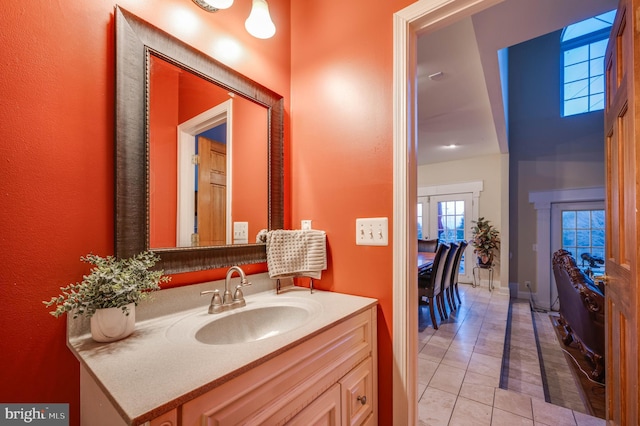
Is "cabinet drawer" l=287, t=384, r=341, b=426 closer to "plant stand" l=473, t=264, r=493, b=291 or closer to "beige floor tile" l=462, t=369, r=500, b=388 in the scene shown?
"beige floor tile" l=462, t=369, r=500, b=388

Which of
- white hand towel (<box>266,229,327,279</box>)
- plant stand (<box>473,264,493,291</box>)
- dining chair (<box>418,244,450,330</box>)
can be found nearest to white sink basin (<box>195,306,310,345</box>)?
white hand towel (<box>266,229,327,279</box>)

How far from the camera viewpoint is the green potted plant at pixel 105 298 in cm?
→ 76

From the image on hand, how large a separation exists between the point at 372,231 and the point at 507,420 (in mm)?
1601

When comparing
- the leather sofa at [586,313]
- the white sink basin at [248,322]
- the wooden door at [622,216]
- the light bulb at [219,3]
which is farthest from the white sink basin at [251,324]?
the leather sofa at [586,313]

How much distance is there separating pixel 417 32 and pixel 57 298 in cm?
170

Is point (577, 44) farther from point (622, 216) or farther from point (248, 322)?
point (248, 322)

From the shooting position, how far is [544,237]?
4621 millimetres

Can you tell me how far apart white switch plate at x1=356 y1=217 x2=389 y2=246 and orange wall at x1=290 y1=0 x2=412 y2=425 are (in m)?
0.03

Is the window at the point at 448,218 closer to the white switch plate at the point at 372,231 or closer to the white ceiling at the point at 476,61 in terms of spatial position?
the white ceiling at the point at 476,61

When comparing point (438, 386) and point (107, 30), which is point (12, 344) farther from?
point (438, 386)

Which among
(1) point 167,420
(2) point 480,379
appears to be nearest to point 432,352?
(2) point 480,379

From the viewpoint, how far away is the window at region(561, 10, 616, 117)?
433cm

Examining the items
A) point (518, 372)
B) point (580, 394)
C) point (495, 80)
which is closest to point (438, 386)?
point (518, 372)

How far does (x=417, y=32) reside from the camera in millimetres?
1241
